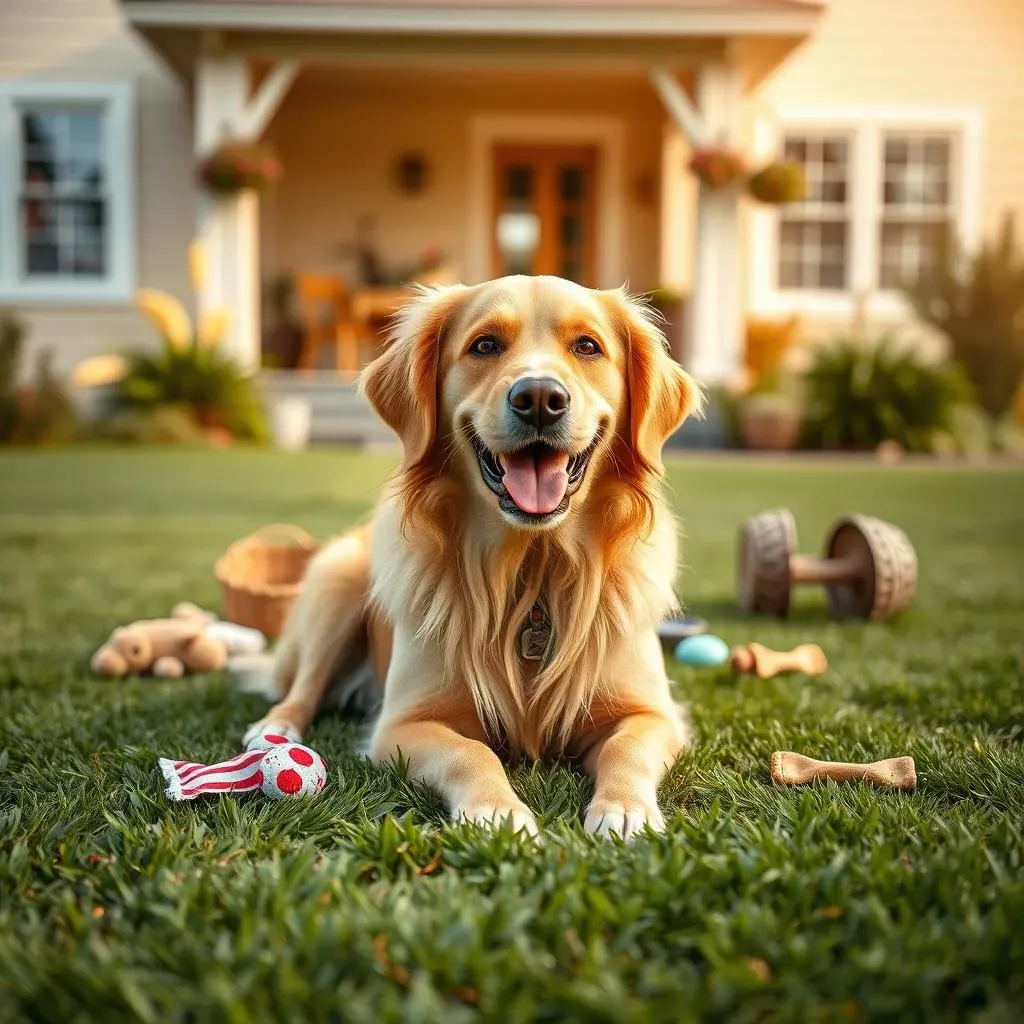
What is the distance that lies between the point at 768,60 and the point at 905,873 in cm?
1300

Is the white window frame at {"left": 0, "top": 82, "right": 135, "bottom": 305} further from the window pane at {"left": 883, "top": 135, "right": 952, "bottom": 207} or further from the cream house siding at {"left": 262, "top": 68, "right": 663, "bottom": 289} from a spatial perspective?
the window pane at {"left": 883, "top": 135, "right": 952, "bottom": 207}

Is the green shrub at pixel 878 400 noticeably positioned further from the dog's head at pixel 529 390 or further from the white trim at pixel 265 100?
the dog's head at pixel 529 390

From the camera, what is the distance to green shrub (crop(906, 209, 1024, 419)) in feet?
44.6

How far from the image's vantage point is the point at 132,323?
14.6 m

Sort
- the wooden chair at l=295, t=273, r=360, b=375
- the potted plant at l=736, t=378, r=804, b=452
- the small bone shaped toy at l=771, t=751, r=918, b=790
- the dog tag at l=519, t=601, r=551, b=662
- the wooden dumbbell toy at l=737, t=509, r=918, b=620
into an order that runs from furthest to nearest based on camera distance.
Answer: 1. the wooden chair at l=295, t=273, r=360, b=375
2. the potted plant at l=736, t=378, r=804, b=452
3. the wooden dumbbell toy at l=737, t=509, r=918, b=620
4. the dog tag at l=519, t=601, r=551, b=662
5. the small bone shaped toy at l=771, t=751, r=918, b=790

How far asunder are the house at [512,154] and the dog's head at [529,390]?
9977mm

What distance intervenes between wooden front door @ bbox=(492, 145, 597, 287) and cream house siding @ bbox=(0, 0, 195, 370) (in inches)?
177

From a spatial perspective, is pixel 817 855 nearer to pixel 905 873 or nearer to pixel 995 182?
pixel 905 873

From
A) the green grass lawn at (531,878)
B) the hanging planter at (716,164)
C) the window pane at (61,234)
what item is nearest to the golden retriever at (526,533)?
the green grass lawn at (531,878)

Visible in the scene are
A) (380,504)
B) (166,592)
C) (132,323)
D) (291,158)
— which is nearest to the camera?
(380,504)

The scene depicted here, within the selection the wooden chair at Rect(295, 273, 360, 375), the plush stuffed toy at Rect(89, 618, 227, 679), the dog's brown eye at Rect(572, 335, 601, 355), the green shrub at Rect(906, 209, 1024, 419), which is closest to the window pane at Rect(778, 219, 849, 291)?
the green shrub at Rect(906, 209, 1024, 419)

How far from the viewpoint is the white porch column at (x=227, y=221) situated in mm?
12320

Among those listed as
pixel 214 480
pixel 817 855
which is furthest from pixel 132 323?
pixel 817 855

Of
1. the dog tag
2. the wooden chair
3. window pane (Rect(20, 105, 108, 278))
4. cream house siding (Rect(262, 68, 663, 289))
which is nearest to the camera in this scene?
the dog tag
